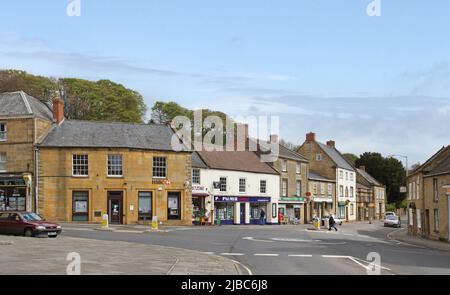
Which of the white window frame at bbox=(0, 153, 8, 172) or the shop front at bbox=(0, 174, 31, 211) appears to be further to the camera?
the white window frame at bbox=(0, 153, 8, 172)

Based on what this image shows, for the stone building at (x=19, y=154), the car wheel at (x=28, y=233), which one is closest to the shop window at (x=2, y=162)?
the stone building at (x=19, y=154)

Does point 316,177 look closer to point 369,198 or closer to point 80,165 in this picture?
point 369,198

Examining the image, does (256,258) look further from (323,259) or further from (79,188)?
(79,188)

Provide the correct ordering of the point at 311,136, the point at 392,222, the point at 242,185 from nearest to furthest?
1. the point at 242,185
2. the point at 392,222
3. the point at 311,136

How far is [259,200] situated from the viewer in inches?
2509

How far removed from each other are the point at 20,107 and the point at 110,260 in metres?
32.3

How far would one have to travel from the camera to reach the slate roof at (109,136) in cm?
4925

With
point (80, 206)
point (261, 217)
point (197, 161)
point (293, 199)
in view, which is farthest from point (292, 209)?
point (80, 206)

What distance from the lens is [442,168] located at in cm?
4206

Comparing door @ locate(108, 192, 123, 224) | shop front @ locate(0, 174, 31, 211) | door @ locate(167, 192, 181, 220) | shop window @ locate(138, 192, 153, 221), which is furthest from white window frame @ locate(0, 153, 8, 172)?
door @ locate(167, 192, 181, 220)

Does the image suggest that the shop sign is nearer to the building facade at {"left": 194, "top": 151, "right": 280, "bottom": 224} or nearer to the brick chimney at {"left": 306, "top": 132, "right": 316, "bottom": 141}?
the building facade at {"left": 194, "top": 151, "right": 280, "bottom": 224}

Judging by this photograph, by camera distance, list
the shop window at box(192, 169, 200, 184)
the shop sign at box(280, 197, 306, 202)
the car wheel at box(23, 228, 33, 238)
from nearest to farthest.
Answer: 1. the car wheel at box(23, 228, 33, 238)
2. the shop window at box(192, 169, 200, 184)
3. the shop sign at box(280, 197, 306, 202)

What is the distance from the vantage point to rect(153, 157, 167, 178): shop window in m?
51.1

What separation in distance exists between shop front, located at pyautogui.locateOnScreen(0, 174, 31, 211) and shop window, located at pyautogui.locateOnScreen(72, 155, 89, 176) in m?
3.84
